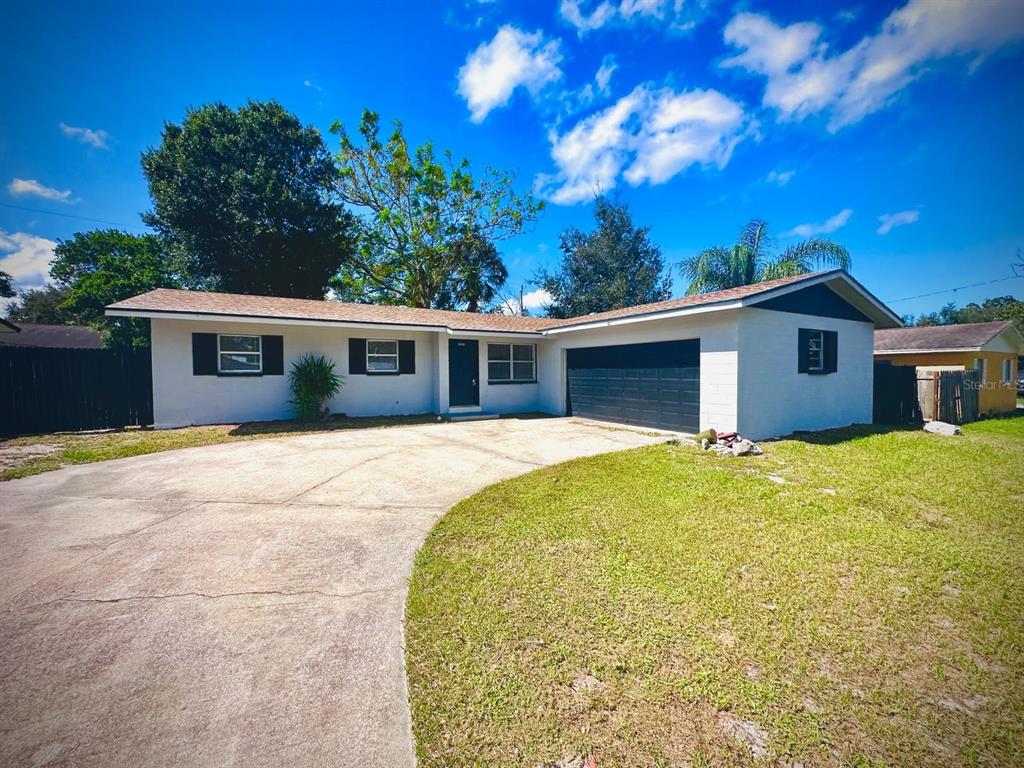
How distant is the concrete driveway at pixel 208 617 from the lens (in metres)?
1.79

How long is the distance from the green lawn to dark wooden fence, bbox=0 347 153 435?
10.8 meters

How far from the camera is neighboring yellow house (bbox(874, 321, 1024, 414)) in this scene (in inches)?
561

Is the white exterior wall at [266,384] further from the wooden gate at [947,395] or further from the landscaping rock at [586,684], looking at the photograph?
the wooden gate at [947,395]

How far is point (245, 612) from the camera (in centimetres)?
271

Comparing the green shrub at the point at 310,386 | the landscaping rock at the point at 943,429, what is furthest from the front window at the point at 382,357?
the landscaping rock at the point at 943,429

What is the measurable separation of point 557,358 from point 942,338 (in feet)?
50.4

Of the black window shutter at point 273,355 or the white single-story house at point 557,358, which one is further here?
the black window shutter at point 273,355

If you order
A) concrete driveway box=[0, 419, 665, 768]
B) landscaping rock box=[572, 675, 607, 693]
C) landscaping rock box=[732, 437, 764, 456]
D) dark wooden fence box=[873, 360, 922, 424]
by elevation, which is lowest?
landscaping rock box=[572, 675, 607, 693]

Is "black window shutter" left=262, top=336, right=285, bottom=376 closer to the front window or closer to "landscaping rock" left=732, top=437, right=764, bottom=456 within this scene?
the front window

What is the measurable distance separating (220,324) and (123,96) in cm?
933

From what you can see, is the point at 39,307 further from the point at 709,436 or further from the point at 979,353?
the point at 979,353

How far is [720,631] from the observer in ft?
8.27

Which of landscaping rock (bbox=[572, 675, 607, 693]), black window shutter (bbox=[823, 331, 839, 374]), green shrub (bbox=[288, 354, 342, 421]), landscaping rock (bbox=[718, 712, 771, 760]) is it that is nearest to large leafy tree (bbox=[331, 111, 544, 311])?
green shrub (bbox=[288, 354, 342, 421])

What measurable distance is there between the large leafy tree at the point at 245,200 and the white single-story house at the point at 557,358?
Result: 29.5 feet
